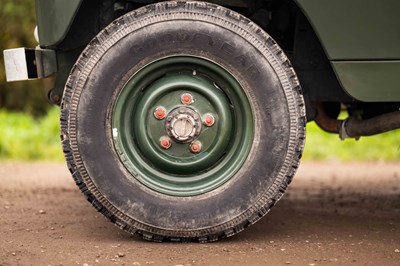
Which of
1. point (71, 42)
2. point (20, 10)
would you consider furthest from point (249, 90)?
point (20, 10)

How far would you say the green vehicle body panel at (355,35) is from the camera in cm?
362

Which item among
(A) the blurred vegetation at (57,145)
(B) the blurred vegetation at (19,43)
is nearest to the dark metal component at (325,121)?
(A) the blurred vegetation at (57,145)

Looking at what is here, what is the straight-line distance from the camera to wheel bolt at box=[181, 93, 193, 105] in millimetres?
3750

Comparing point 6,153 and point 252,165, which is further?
point 6,153

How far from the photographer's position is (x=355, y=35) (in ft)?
12.0

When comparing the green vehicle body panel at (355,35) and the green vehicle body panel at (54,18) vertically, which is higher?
the green vehicle body panel at (54,18)

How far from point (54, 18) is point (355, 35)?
1525mm

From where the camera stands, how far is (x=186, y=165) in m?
3.73

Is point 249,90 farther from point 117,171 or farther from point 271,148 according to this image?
point 117,171

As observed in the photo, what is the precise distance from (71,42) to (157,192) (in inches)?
40.0

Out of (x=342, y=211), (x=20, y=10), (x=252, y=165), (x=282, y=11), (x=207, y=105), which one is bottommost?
(x=342, y=211)

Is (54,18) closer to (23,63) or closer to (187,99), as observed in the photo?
(23,63)

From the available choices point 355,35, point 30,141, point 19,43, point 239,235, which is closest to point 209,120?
point 239,235

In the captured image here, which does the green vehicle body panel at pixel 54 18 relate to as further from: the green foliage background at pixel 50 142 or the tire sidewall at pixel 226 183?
the green foliage background at pixel 50 142
